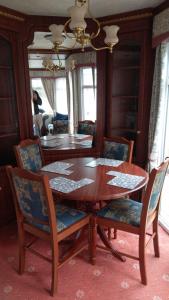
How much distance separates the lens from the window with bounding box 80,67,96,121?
290cm

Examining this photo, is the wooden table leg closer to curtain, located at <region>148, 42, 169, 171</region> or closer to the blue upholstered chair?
curtain, located at <region>148, 42, 169, 171</region>

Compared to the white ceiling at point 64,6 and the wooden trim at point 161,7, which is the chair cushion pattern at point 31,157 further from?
the wooden trim at point 161,7

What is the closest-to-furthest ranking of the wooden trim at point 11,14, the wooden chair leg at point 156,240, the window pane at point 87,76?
the wooden chair leg at point 156,240 → the wooden trim at point 11,14 → the window pane at point 87,76

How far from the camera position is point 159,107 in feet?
8.13

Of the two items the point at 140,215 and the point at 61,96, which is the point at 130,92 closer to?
the point at 61,96

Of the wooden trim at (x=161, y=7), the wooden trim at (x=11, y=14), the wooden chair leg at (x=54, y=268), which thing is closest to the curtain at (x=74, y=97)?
the wooden trim at (x=11, y=14)

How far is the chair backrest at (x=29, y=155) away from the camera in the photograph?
2426 millimetres

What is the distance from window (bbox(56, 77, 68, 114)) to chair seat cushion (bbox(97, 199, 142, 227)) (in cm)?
151

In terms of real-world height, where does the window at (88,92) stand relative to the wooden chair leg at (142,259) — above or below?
above

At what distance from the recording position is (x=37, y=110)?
290cm

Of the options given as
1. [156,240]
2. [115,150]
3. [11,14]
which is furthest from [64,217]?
[11,14]

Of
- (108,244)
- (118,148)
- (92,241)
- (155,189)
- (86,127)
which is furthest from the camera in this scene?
(86,127)

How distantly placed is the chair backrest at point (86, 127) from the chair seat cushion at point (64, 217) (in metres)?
1.37

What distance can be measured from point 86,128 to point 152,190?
165cm
